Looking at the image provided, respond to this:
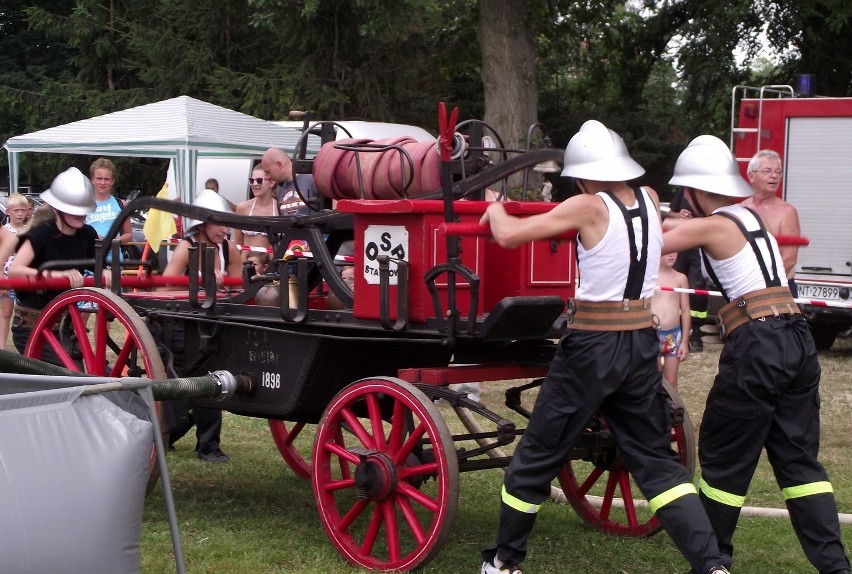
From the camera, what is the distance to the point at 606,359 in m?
4.44

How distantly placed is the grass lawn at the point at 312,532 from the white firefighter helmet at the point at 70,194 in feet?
5.13

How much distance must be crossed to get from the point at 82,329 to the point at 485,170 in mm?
2115

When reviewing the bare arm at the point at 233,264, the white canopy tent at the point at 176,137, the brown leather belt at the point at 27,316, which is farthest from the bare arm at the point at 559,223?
the white canopy tent at the point at 176,137

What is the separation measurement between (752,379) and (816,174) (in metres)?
8.11

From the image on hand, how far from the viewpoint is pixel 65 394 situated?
3.32m

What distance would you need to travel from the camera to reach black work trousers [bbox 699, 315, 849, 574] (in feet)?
15.0

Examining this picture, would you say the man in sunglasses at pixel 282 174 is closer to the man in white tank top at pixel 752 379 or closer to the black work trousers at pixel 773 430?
the man in white tank top at pixel 752 379

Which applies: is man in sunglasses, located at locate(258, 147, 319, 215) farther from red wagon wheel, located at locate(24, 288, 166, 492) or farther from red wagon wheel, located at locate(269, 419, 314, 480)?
red wagon wheel, located at locate(24, 288, 166, 492)

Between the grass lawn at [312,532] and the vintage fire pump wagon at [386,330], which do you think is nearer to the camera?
the vintage fire pump wagon at [386,330]

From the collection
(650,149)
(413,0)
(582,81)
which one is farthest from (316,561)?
(582,81)

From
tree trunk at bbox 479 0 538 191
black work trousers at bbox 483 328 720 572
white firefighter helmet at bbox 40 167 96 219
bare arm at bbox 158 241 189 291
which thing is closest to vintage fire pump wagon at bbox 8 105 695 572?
black work trousers at bbox 483 328 720 572

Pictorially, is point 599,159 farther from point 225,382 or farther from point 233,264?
point 233,264

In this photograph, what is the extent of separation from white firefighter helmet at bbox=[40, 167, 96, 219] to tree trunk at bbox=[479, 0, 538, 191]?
10145mm

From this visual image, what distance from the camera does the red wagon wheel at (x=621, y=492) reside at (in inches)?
209
